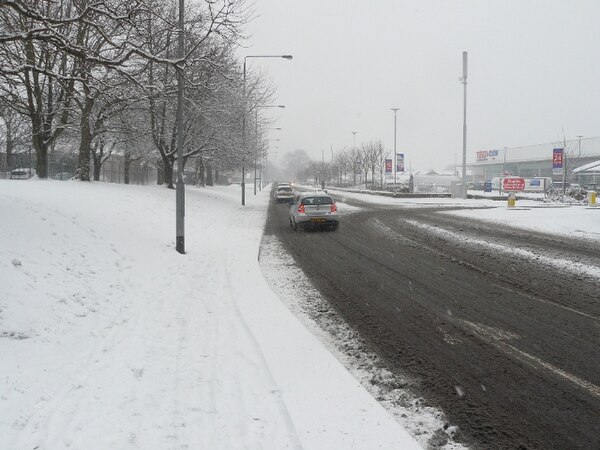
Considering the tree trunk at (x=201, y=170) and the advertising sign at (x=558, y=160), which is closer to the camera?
the advertising sign at (x=558, y=160)

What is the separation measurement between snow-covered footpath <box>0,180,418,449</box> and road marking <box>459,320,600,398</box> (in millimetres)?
1956

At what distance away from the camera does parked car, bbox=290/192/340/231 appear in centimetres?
1819

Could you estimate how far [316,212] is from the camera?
59.9 ft

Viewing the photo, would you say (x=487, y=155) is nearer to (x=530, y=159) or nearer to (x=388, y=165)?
(x=530, y=159)

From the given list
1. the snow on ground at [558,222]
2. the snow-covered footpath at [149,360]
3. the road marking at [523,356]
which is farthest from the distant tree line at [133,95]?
the snow on ground at [558,222]

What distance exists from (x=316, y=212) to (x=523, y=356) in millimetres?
13354

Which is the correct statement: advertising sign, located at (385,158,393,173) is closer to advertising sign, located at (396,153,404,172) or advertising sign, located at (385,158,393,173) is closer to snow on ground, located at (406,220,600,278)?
advertising sign, located at (396,153,404,172)

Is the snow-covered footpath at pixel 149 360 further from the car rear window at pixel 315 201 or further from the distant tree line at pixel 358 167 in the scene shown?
the distant tree line at pixel 358 167

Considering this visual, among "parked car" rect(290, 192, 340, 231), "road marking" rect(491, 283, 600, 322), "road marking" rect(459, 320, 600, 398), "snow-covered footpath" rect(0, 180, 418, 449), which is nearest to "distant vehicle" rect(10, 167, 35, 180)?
"parked car" rect(290, 192, 340, 231)

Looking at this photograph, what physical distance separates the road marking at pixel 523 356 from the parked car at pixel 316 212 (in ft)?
39.0

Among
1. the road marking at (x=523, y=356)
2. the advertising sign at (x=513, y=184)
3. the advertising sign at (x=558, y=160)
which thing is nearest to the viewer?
the road marking at (x=523, y=356)

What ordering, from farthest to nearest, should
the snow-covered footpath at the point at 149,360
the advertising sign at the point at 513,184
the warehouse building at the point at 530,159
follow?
1. the warehouse building at the point at 530,159
2. the advertising sign at the point at 513,184
3. the snow-covered footpath at the point at 149,360

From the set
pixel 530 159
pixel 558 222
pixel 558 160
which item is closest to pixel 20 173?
pixel 558 222

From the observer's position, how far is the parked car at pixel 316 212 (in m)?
18.2
